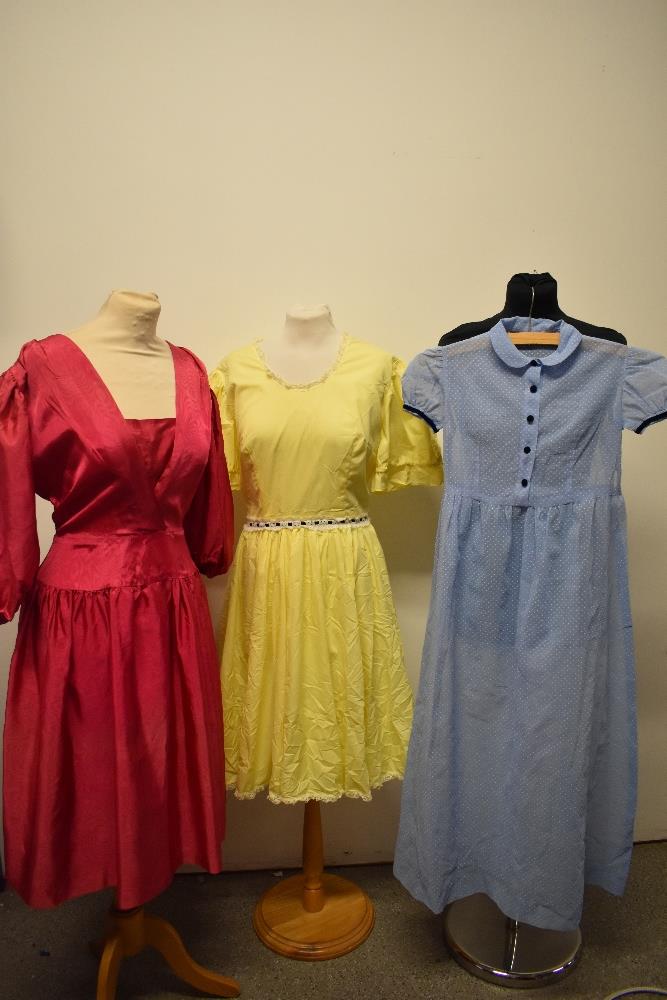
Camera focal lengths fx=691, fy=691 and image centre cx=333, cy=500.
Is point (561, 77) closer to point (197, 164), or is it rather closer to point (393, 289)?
point (393, 289)

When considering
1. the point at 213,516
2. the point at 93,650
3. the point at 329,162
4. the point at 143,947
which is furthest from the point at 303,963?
the point at 329,162

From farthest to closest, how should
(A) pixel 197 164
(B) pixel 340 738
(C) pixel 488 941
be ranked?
(A) pixel 197 164, (C) pixel 488 941, (B) pixel 340 738

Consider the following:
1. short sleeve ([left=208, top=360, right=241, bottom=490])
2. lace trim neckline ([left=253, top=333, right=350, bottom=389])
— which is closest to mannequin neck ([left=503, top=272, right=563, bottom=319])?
lace trim neckline ([left=253, top=333, right=350, bottom=389])

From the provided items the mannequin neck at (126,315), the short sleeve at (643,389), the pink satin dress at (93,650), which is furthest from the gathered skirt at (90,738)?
the short sleeve at (643,389)

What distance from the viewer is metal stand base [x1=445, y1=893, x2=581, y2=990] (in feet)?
5.05

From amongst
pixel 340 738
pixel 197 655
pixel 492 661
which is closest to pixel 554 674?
pixel 492 661

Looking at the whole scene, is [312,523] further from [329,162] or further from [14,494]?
[329,162]

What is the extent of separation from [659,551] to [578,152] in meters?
1.13

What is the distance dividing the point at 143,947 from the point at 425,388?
131 cm

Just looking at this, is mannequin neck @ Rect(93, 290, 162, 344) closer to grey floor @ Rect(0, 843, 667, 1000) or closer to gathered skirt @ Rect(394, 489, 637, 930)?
gathered skirt @ Rect(394, 489, 637, 930)

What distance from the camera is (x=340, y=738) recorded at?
1.50 meters

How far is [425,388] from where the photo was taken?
1420mm

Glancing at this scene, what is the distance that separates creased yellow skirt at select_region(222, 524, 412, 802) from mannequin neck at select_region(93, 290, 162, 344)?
500 mm

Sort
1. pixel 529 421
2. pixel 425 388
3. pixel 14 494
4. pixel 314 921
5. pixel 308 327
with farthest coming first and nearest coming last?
pixel 314 921 → pixel 308 327 → pixel 425 388 → pixel 529 421 → pixel 14 494
